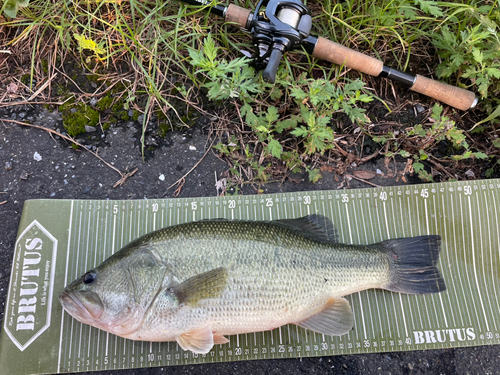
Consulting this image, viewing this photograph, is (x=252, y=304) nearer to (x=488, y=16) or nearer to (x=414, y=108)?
(x=414, y=108)

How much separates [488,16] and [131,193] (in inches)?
158

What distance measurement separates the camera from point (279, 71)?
10.5ft

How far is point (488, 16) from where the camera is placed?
310 cm

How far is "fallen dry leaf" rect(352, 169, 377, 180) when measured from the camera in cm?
327

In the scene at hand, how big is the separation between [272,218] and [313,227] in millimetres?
476

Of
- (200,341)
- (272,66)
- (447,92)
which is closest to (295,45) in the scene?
(272,66)

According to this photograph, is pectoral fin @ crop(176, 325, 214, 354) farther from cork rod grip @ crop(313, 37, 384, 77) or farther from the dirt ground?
cork rod grip @ crop(313, 37, 384, 77)

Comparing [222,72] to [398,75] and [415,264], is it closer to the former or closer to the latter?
[398,75]

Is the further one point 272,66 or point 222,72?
point 272,66

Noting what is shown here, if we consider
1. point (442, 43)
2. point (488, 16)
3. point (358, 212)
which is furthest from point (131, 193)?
point (488, 16)

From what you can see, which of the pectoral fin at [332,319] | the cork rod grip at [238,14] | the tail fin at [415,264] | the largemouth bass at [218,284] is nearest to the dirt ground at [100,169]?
the tail fin at [415,264]

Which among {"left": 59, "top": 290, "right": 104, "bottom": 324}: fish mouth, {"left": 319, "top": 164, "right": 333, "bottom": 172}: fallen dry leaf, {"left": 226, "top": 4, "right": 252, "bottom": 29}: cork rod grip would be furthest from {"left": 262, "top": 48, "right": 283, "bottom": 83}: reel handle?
{"left": 59, "top": 290, "right": 104, "bottom": 324}: fish mouth

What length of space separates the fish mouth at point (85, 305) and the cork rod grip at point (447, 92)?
355cm

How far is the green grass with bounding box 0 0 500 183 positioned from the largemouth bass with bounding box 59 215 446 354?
0.90 meters
